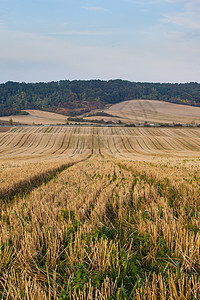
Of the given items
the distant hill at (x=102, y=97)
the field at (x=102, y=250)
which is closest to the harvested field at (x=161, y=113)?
the distant hill at (x=102, y=97)

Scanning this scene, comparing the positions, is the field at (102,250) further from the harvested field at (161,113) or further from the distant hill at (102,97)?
the distant hill at (102,97)

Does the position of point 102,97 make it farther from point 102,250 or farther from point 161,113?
point 102,250

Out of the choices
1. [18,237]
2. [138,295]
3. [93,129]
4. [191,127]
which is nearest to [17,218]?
[18,237]

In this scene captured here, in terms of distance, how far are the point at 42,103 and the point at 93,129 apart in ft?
369

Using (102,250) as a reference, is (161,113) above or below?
above

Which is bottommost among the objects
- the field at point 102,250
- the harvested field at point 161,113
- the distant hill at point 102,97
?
the field at point 102,250

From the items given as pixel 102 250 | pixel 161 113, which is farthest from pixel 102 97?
pixel 102 250

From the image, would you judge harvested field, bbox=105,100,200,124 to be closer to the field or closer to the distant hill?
the distant hill

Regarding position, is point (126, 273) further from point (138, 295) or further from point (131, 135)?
point (131, 135)

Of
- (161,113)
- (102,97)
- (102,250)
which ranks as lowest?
(102,250)

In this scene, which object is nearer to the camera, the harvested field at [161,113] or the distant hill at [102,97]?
the harvested field at [161,113]

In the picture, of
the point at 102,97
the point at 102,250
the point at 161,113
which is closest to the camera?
the point at 102,250

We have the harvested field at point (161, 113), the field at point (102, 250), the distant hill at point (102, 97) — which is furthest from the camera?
the distant hill at point (102, 97)

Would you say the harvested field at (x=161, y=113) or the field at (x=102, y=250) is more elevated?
the harvested field at (x=161, y=113)
